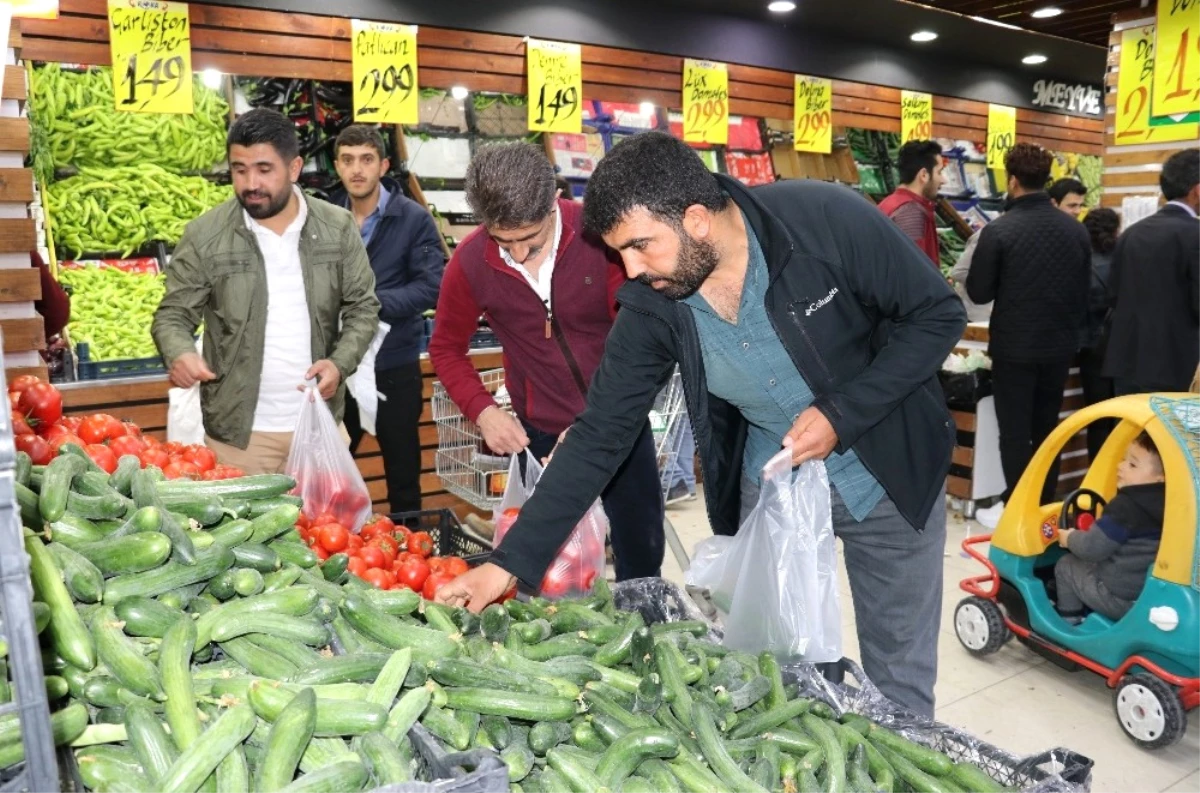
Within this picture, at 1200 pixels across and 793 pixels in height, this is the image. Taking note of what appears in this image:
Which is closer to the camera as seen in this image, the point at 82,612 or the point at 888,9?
the point at 82,612

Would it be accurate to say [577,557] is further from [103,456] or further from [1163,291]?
[1163,291]

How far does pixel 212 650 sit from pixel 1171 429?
3.30 metres

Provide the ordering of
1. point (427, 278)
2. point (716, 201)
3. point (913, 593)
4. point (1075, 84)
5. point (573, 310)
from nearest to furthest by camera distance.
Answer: point (716, 201), point (913, 593), point (573, 310), point (427, 278), point (1075, 84)

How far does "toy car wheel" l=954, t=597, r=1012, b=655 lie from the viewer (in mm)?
4184

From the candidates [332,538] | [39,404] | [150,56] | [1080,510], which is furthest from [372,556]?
[150,56]

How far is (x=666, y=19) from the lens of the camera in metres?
7.90

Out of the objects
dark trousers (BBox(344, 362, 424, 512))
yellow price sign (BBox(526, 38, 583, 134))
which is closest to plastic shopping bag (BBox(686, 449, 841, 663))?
dark trousers (BBox(344, 362, 424, 512))

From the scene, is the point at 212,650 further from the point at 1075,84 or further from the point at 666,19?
the point at 1075,84

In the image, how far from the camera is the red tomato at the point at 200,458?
2.77m

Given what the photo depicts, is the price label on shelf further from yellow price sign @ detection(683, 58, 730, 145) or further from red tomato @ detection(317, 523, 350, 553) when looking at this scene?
red tomato @ detection(317, 523, 350, 553)

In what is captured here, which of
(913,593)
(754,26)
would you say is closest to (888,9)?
(754,26)

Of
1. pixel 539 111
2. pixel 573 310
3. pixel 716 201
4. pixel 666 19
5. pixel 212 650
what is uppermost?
pixel 666 19

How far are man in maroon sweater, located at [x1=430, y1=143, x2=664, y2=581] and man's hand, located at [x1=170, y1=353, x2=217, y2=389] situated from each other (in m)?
0.81

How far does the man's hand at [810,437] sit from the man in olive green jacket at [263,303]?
6.29 ft
